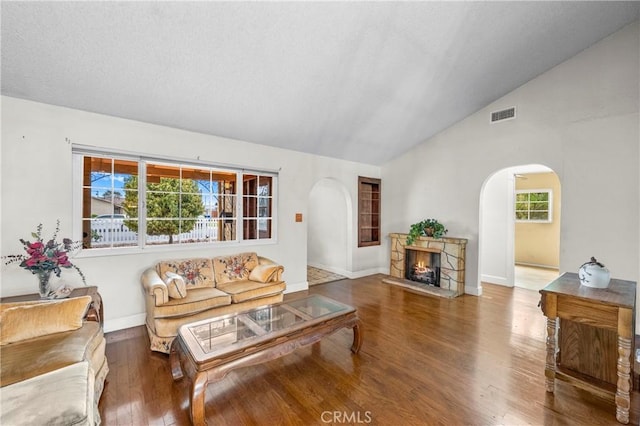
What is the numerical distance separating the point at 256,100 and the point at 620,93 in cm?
440

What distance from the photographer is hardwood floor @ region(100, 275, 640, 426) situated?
1.84 meters

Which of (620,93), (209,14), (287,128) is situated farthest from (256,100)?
(620,93)

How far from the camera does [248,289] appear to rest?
3.25m

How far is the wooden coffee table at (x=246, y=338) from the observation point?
1736mm

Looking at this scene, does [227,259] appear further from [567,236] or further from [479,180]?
[567,236]

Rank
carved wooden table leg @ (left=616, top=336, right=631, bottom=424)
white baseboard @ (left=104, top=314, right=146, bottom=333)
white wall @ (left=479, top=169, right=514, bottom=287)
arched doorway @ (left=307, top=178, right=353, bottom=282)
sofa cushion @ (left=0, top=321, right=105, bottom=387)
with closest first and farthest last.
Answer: sofa cushion @ (left=0, top=321, right=105, bottom=387)
carved wooden table leg @ (left=616, top=336, right=631, bottom=424)
white baseboard @ (left=104, top=314, right=146, bottom=333)
white wall @ (left=479, top=169, right=514, bottom=287)
arched doorway @ (left=307, top=178, right=353, bottom=282)

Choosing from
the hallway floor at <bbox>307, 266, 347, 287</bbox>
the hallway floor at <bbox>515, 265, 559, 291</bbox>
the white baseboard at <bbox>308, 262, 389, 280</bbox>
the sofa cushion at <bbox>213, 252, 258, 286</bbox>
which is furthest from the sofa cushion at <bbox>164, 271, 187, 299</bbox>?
the hallway floor at <bbox>515, 265, 559, 291</bbox>

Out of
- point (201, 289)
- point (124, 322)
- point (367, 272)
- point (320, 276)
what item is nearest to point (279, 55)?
point (201, 289)

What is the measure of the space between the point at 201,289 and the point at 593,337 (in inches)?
145

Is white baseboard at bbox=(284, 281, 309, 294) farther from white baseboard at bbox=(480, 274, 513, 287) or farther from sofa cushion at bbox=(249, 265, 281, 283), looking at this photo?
white baseboard at bbox=(480, 274, 513, 287)

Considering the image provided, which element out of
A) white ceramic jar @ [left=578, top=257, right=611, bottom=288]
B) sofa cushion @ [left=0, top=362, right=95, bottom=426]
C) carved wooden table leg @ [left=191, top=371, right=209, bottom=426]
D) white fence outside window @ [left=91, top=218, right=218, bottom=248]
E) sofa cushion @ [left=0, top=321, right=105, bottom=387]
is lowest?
carved wooden table leg @ [left=191, top=371, right=209, bottom=426]

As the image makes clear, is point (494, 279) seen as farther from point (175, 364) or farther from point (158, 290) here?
point (158, 290)

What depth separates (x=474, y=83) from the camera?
3781 mm

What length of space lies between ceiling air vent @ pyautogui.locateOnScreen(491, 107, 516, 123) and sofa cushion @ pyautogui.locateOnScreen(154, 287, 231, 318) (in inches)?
188
